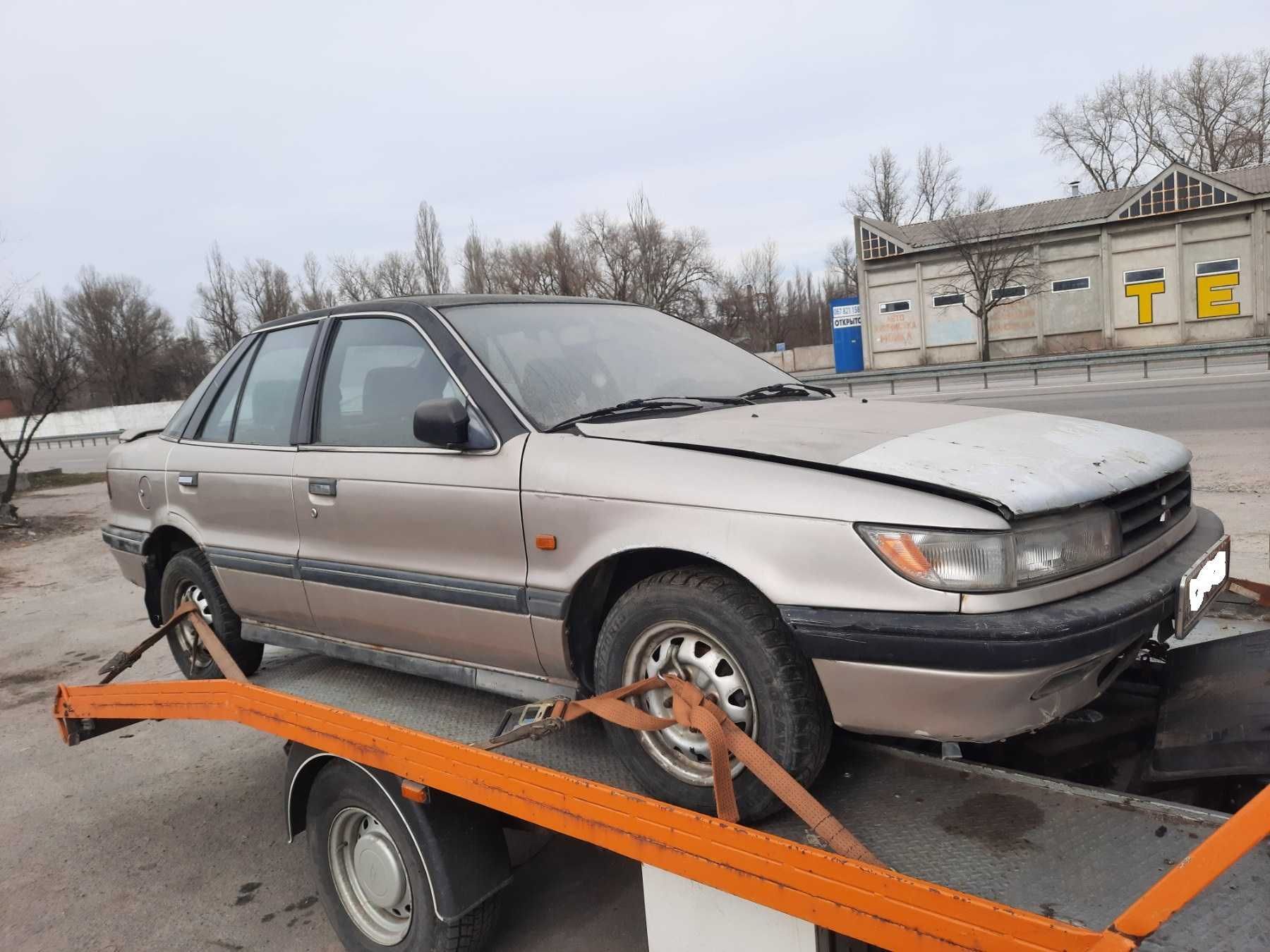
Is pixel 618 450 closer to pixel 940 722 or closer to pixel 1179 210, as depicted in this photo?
pixel 940 722

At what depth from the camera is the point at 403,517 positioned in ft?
10.1

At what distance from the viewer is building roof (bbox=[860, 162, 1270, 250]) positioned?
3053 centimetres

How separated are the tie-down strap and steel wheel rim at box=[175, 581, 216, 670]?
94.3 inches

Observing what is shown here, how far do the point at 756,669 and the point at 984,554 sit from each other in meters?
0.59

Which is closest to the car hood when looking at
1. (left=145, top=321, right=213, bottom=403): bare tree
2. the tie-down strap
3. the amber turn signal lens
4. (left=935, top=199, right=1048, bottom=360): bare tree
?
the amber turn signal lens

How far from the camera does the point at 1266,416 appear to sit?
13086 millimetres

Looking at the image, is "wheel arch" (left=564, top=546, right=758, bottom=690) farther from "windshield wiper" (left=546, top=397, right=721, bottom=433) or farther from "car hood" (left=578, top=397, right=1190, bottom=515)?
"windshield wiper" (left=546, top=397, right=721, bottom=433)

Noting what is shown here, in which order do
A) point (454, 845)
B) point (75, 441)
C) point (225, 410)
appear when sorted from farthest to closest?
1. point (75, 441)
2. point (225, 410)
3. point (454, 845)

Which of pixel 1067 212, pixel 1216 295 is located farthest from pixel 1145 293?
pixel 1067 212

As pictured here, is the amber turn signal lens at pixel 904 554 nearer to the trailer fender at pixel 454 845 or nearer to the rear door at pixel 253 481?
the trailer fender at pixel 454 845

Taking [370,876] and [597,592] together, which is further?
[370,876]

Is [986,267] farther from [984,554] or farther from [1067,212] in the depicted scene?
[984,554]

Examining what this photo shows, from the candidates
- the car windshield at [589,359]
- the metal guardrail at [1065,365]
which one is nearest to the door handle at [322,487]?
the car windshield at [589,359]

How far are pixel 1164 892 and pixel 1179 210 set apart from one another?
35019mm
